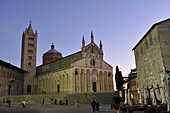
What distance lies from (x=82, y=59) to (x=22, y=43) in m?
21.0

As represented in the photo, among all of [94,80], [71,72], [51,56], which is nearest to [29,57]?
[51,56]

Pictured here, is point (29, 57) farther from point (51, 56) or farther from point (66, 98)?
point (66, 98)

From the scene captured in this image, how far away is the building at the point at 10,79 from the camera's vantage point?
3344 cm

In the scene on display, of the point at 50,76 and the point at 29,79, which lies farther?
the point at 29,79

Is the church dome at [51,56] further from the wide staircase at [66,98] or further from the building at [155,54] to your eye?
the building at [155,54]

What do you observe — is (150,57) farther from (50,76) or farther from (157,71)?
(50,76)

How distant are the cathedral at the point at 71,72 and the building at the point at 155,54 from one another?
1487cm

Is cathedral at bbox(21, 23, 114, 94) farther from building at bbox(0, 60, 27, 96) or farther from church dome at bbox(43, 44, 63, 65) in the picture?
church dome at bbox(43, 44, 63, 65)

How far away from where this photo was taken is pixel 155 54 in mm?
19922

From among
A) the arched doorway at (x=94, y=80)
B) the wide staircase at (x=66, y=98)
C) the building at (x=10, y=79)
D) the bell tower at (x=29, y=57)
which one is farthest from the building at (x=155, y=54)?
the bell tower at (x=29, y=57)

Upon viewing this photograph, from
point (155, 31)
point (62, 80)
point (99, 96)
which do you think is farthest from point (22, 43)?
point (155, 31)

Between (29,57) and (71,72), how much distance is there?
1792 centimetres

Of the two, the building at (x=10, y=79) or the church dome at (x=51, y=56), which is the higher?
the church dome at (x=51, y=56)

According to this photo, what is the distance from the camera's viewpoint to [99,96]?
31.4 metres
